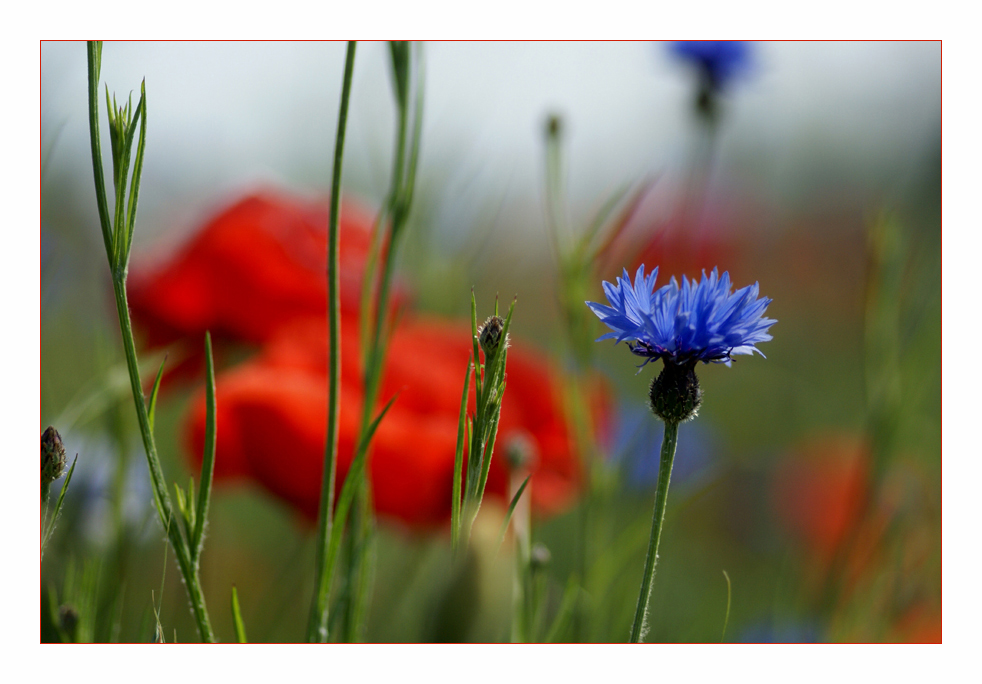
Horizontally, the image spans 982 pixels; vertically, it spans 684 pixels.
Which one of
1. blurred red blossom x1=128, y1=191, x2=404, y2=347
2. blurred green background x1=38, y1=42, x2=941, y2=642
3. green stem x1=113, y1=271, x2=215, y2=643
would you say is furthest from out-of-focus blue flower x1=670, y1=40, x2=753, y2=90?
green stem x1=113, y1=271, x2=215, y2=643

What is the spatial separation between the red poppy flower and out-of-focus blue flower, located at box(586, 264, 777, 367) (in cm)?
14

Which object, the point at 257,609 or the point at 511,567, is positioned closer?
the point at 511,567

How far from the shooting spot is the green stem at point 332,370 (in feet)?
0.85

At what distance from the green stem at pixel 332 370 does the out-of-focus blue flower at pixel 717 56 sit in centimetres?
25

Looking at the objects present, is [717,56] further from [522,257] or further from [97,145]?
[97,145]

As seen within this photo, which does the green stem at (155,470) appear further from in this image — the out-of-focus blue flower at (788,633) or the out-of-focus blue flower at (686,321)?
the out-of-focus blue flower at (788,633)

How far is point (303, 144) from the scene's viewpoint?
0.56 m

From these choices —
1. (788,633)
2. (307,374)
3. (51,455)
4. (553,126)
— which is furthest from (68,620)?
(788,633)

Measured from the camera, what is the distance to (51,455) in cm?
27

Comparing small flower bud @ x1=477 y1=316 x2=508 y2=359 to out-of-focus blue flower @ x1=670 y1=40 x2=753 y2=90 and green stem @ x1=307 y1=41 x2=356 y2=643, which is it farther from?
out-of-focus blue flower @ x1=670 y1=40 x2=753 y2=90

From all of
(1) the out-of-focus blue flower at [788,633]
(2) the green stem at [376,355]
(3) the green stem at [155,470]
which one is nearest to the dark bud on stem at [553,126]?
(2) the green stem at [376,355]

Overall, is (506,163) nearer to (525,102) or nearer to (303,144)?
(525,102)
